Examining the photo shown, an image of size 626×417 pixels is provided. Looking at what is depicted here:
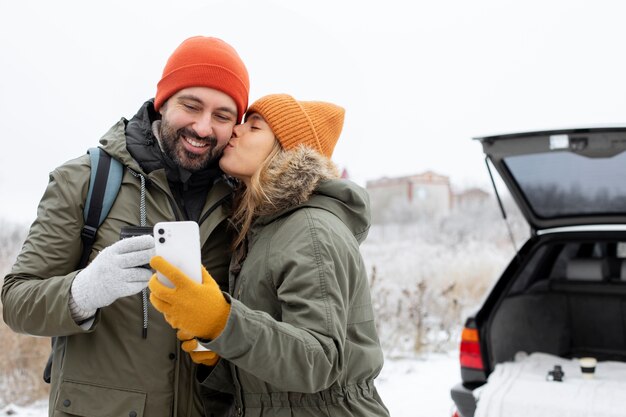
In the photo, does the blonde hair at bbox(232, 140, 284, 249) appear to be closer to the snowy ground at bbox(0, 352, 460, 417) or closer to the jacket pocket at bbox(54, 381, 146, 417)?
the jacket pocket at bbox(54, 381, 146, 417)

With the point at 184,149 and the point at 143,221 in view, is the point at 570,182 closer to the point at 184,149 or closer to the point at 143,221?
the point at 184,149

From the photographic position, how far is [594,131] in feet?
11.2

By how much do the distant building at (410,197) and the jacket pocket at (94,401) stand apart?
17.6 m

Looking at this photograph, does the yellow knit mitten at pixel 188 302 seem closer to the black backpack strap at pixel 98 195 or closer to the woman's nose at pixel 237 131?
the black backpack strap at pixel 98 195

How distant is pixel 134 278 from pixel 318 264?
48cm

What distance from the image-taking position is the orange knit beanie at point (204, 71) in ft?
7.88

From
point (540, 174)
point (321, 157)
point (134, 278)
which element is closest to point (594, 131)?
point (540, 174)

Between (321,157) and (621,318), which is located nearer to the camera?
(321,157)

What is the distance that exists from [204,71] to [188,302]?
1070 millimetres

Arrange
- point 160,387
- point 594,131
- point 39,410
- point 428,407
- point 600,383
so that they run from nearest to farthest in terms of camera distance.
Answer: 1. point 160,387
2. point 594,131
3. point 600,383
4. point 39,410
5. point 428,407

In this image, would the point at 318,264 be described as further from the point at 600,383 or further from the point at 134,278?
the point at 600,383

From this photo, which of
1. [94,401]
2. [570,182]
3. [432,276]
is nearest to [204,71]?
[94,401]

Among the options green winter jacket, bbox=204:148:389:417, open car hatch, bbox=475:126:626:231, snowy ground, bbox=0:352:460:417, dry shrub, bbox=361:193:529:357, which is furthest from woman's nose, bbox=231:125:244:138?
snowy ground, bbox=0:352:460:417

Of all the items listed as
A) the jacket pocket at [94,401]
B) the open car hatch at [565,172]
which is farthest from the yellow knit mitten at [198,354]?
the open car hatch at [565,172]
